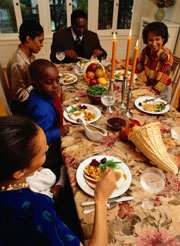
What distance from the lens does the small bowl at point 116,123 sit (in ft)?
4.07

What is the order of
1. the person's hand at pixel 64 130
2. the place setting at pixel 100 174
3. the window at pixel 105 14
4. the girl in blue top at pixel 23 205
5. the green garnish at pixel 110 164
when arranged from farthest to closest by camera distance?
the window at pixel 105 14
the person's hand at pixel 64 130
the green garnish at pixel 110 164
the place setting at pixel 100 174
the girl in blue top at pixel 23 205

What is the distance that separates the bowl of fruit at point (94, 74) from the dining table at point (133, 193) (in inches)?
16.7

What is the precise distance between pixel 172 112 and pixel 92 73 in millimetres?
843

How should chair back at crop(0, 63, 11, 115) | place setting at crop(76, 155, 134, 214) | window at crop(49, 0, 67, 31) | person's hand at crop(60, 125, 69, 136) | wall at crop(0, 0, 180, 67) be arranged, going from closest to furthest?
place setting at crop(76, 155, 134, 214), person's hand at crop(60, 125, 69, 136), chair back at crop(0, 63, 11, 115), wall at crop(0, 0, 180, 67), window at crop(49, 0, 67, 31)

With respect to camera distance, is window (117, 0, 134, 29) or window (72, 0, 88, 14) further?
window (117, 0, 134, 29)

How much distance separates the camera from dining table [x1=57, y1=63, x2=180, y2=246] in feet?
2.35

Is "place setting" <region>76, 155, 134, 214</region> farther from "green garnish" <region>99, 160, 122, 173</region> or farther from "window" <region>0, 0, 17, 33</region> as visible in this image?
"window" <region>0, 0, 17, 33</region>

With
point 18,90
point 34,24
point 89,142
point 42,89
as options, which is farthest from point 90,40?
point 89,142

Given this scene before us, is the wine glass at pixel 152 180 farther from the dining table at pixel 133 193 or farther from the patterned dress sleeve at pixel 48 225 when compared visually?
the patterned dress sleeve at pixel 48 225

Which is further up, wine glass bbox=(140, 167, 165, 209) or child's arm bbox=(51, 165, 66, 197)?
wine glass bbox=(140, 167, 165, 209)

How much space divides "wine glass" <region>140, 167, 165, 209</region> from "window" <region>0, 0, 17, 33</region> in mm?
4372

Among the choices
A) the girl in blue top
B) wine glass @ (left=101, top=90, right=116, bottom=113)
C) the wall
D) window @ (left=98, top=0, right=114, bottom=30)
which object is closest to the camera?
the girl in blue top

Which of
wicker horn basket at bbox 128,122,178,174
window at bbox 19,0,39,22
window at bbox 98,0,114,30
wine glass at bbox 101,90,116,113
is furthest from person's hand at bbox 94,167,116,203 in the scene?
window at bbox 98,0,114,30

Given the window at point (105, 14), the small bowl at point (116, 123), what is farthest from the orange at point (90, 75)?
the window at point (105, 14)
